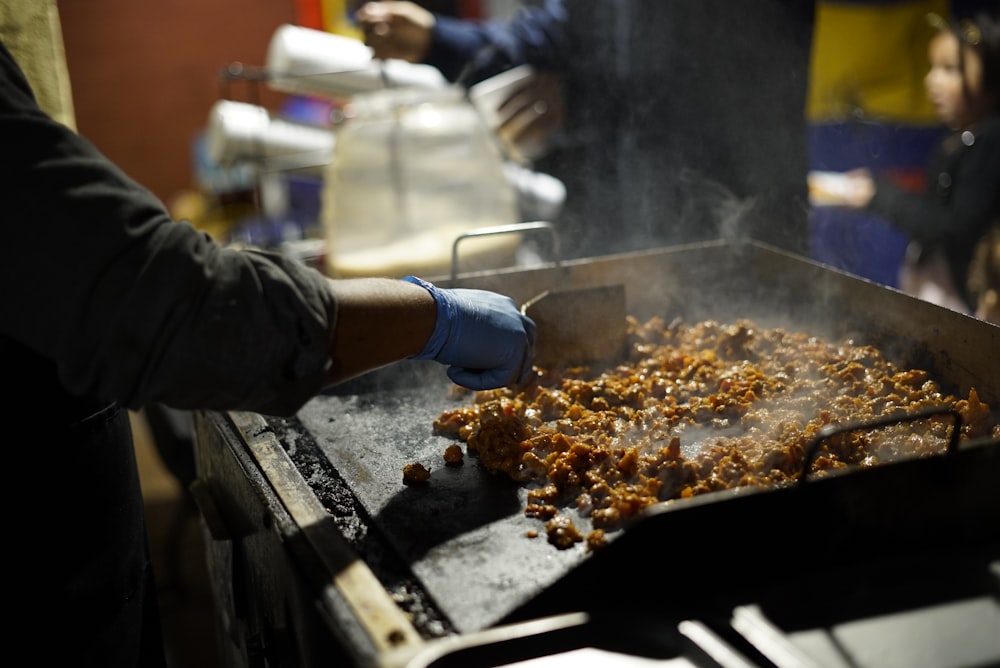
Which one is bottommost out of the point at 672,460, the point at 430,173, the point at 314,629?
the point at 314,629

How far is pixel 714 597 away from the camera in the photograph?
1429 mm

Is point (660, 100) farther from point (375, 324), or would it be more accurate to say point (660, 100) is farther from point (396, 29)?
point (375, 324)

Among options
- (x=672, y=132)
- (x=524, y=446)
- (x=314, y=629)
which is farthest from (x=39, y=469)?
(x=672, y=132)

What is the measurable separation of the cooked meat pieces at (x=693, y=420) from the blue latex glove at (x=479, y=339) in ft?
0.40

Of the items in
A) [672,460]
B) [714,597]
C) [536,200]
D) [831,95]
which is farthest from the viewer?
[831,95]

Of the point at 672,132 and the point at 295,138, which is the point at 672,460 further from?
the point at 295,138

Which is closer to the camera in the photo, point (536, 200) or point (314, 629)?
point (314, 629)

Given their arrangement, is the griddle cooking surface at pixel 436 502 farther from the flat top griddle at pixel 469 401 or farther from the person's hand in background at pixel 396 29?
the person's hand in background at pixel 396 29

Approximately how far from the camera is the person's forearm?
1.58m

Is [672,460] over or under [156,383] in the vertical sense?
under

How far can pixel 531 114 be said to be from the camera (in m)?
3.88

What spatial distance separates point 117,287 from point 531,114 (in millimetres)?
2871

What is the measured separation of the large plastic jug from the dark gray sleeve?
196 centimetres

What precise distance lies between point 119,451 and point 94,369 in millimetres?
708
